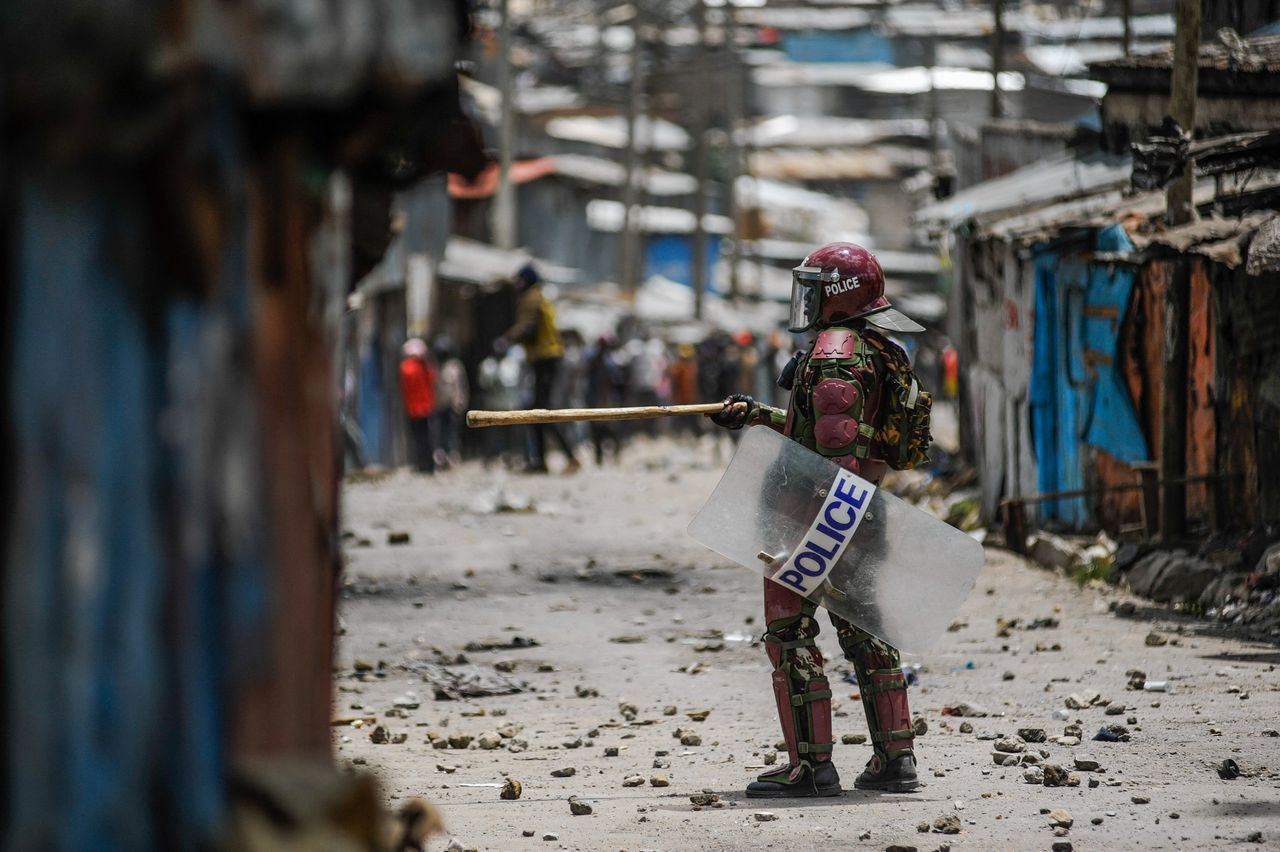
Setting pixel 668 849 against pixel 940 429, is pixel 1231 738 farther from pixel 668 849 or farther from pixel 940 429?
pixel 940 429

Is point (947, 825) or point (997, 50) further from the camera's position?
point (997, 50)

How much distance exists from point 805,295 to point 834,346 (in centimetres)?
24

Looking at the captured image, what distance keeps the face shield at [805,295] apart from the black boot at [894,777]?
4.98 ft

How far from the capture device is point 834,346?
20.8 ft

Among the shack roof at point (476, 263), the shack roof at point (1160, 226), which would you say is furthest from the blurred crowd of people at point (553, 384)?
the shack roof at point (1160, 226)

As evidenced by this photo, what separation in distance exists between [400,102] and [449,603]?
892 centimetres

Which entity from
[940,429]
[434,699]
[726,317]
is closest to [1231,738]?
[434,699]

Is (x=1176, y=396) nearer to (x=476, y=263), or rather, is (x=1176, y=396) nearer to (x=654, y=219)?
(x=476, y=263)

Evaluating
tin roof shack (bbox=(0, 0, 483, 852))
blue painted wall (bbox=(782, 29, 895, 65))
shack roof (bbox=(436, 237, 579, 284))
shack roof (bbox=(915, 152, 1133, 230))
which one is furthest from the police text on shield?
blue painted wall (bbox=(782, 29, 895, 65))

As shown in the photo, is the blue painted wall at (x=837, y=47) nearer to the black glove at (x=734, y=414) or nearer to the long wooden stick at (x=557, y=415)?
the black glove at (x=734, y=414)

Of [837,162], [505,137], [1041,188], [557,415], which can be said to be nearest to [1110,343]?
[1041,188]

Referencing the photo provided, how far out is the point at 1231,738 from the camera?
7.05 metres

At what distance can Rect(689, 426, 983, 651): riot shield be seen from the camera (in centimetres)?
629

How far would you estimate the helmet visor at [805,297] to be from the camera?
21.0 feet
